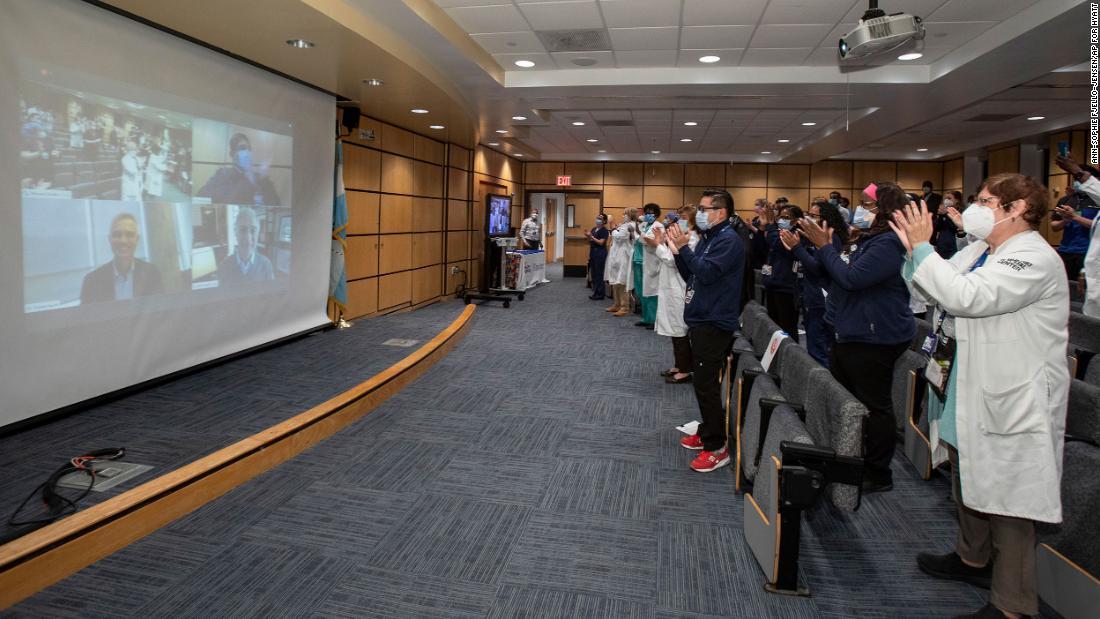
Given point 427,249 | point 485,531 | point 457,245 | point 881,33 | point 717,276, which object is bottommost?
point 485,531

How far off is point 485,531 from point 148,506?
1.47 m

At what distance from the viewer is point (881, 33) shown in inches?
167

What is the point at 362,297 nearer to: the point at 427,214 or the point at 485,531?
the point at 427,214

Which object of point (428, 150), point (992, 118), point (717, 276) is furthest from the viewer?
point (428, 150)

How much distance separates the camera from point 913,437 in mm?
3623

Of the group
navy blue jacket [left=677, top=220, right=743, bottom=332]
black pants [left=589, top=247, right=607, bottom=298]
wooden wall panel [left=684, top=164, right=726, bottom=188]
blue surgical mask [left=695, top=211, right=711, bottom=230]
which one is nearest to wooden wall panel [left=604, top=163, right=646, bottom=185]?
wooden wall panel [left=684, top=164, right=726, bottom=188]

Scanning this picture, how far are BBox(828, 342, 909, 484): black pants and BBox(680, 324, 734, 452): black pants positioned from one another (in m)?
0.57

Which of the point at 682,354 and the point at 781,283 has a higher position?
the point at 781,283

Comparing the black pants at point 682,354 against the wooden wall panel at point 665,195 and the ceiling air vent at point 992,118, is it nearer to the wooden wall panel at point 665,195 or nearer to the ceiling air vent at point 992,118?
the ceiling air vent at point 992,118

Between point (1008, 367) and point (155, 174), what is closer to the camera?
point (1008, 367)

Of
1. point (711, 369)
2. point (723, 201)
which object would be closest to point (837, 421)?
point (711, 369)

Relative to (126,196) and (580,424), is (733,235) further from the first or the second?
(126,196)

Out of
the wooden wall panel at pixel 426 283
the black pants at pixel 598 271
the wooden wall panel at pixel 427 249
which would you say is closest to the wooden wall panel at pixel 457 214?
the wooden wall panel at pixel 427 249

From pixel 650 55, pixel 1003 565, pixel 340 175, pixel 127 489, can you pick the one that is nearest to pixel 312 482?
pixel 127 489
